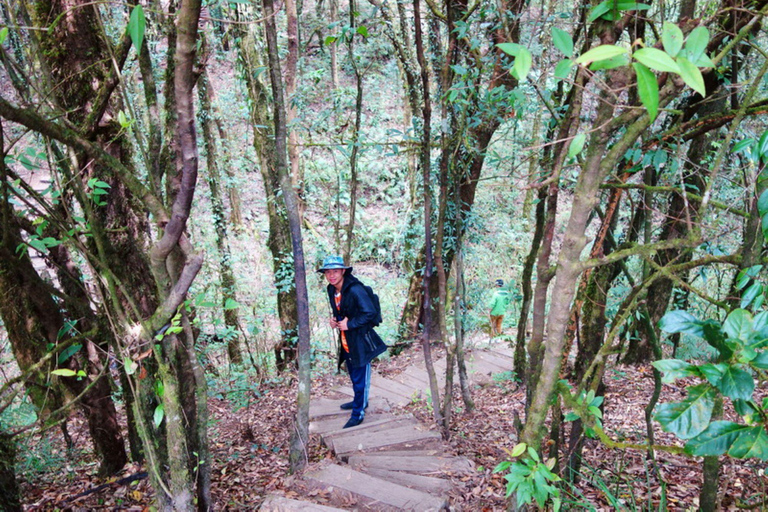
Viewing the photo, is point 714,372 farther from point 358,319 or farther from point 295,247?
point 358,319

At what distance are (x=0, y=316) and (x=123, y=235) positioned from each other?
1.53 m

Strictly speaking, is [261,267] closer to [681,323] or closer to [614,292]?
[614,292]

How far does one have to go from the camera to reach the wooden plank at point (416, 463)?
3.77 m

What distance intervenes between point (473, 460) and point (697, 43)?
151 inches

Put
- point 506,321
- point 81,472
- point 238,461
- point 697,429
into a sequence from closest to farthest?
point 697,429 < point 81,472 < point 238,461 < point 506,321

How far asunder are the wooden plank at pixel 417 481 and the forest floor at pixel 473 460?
0.33 ft

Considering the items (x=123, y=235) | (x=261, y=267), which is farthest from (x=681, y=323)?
(x=261, y=267)

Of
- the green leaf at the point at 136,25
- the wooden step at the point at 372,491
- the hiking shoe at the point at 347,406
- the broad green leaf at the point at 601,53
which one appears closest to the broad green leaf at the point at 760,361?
the broad green leaf at the point at 601,53

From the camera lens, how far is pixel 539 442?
1.93m

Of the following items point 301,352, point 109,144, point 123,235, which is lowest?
point 301,352

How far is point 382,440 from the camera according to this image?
172 inches

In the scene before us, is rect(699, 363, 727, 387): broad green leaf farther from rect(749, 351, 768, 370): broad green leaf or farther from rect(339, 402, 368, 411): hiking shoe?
rect(339, 402, 368, 411): hiking shoe

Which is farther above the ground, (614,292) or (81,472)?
(614,292)

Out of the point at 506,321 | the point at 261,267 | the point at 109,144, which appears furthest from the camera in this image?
the point at 261,267
